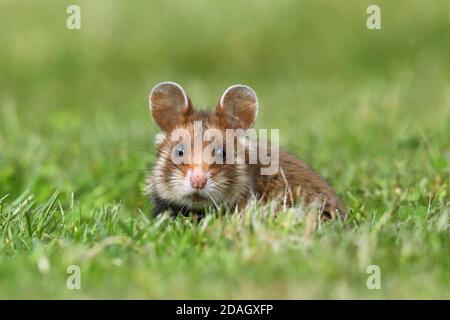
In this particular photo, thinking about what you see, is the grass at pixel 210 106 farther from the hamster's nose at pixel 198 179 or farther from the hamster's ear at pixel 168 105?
the hamster's ear at pixel 168 105

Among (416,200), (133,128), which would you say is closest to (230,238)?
(416,200)

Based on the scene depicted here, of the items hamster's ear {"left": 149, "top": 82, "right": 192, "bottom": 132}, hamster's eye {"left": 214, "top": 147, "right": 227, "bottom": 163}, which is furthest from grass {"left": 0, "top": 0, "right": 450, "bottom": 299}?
hamster's ear {"left": 149, "top": 82, "right": 192, "bottom": 132}

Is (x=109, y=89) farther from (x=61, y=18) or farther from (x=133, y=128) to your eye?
(x=133, y=128)

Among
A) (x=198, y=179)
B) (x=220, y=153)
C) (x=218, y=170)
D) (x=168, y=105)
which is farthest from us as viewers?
(x=168, y=105)

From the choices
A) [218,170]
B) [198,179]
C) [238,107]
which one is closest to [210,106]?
[238,107]

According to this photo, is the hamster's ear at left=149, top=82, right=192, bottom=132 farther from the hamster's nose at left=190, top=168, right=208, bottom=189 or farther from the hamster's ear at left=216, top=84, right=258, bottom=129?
the hamster's nose at left=190, top=168, right=208, bottom=189

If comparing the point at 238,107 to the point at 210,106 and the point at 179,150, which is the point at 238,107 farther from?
the point at 210,106
